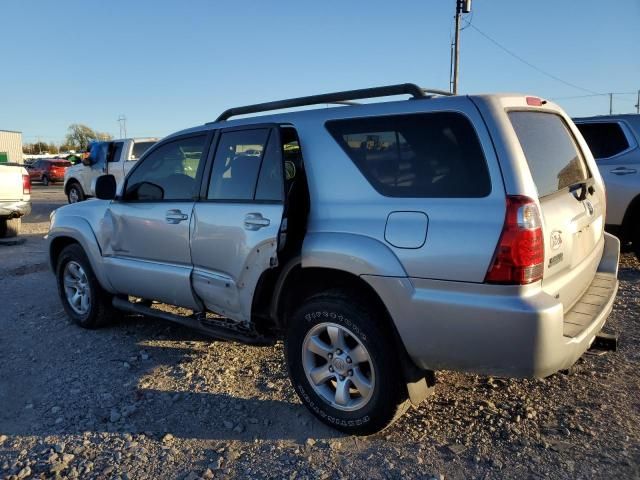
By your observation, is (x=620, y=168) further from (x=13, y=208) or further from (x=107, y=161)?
(x=107, y=161)

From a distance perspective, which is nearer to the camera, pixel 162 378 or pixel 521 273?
pixel 521 273

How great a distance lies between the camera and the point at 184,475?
9.29 feet

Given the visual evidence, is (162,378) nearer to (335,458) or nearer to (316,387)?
(316,387)

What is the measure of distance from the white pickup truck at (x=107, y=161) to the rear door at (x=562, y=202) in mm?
11339

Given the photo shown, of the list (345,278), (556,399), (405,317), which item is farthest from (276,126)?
(556,399)

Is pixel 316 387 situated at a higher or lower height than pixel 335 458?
higher

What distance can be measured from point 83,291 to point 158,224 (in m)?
1.45

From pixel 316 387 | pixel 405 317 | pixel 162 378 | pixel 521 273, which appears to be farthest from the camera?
pixel 162 378

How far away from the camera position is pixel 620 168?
263 inches

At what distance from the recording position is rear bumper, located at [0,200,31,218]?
32.1 feet

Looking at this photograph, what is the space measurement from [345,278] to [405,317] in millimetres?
496

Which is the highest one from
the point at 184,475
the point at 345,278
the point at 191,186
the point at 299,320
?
→ the point at 191,186

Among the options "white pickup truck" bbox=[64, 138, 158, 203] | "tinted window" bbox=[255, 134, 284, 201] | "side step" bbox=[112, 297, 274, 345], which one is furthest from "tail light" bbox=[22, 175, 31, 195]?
"tinted window" bbox=[255, 134, 284, 201]

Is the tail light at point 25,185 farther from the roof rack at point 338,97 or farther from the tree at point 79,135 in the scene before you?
the tree at point 79,135
